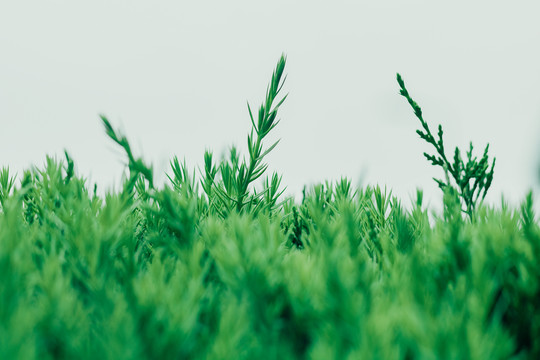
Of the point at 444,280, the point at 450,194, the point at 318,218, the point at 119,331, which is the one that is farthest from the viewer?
the point at 450,194

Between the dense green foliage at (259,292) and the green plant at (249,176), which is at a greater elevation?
the green plant at (249,176)

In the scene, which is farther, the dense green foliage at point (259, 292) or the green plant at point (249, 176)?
the green plant at point (249, 176)

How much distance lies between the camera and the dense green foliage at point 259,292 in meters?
0.61

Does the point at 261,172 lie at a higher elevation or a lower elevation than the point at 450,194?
higher

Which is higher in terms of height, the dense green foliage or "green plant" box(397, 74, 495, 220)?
"green plant" box(397, 74, 495, 220)

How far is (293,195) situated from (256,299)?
2.34 ft

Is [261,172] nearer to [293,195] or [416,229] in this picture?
[293,195]

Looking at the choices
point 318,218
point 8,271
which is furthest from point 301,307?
point 8,271

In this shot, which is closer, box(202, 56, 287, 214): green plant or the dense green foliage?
the dense green foliage

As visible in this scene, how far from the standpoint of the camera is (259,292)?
0.70 meters

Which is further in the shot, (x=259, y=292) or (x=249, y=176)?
(x=249, y=176)

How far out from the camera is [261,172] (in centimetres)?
117

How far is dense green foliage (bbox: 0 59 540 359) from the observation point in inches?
24.1

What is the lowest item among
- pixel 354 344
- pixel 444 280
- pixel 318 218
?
pixel 354 344
